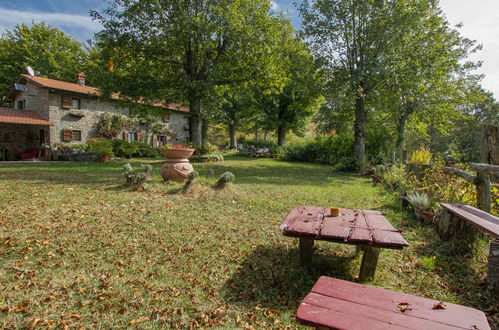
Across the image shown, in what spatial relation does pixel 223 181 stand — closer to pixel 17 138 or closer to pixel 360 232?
pixel 360 232

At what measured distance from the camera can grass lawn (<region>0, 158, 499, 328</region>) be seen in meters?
2.44

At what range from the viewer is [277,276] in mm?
3148

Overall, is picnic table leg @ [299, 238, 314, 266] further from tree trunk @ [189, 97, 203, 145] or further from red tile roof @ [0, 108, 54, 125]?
red tile roof @ [0, 108, 54, 125]

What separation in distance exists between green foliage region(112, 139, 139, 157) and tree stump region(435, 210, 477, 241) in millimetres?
20347

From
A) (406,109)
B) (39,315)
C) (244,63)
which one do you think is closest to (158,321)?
(39,315)

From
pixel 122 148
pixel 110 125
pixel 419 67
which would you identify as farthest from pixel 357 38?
pixel 110 125

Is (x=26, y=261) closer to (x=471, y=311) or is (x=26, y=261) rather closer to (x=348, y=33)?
(x=471, y=311)

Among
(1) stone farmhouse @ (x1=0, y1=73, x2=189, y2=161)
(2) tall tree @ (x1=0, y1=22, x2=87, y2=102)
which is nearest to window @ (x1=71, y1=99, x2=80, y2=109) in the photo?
(1) stone farmhouse @ (x1=0, y1=73, x2=189, y2=161)

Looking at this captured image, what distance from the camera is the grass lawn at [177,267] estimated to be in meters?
2.44

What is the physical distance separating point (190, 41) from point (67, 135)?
13762 mm

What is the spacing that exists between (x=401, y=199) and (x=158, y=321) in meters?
6.16

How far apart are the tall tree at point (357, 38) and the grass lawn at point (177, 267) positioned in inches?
384

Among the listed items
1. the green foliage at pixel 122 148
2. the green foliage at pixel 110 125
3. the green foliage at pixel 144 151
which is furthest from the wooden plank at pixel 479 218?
the green foliage at pixel 110 125

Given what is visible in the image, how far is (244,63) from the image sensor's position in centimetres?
1477
